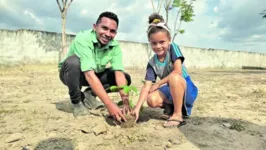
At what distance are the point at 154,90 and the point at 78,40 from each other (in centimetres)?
94

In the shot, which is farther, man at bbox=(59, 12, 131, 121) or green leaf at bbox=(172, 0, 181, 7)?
green leaf at bbox=(172, 0, 181, 7)

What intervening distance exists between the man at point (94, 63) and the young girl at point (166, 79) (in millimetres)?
332

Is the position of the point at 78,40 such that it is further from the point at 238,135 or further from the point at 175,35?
the point at 175,35

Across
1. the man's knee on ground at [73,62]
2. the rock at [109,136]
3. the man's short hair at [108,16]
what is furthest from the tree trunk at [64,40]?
the rock at [109,136]

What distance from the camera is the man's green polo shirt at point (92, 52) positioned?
105 inches

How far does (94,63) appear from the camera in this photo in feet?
8.86

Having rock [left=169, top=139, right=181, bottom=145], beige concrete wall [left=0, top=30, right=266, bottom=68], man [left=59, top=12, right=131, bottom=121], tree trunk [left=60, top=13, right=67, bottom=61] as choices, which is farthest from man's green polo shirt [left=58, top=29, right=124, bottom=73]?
beige concrete wall [left=0, top=30, right=266, bottom=68]

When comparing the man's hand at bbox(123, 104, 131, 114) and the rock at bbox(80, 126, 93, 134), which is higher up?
the man's hand at bbox(123, 104, 131, 114)

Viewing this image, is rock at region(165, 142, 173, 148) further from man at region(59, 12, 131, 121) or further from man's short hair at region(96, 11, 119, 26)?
man's short hair at region(96, 11, 119, 26)

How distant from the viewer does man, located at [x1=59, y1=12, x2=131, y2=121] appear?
258cm

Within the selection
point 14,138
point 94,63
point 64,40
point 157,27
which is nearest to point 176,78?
point 157,27

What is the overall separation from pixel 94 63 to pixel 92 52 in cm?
18

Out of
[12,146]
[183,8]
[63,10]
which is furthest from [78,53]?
[183,8]

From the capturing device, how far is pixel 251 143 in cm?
231
